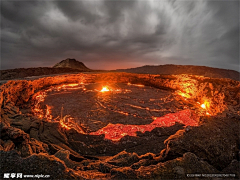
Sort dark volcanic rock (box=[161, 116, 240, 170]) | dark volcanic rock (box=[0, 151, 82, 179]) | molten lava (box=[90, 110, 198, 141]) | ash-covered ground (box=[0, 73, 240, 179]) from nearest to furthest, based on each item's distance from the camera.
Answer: dark volcanic rock (box=[0, 151, 82, 179])
ash-covered ground (box=[0, 73, 240, 179])
dark volcanic rock (box=[161, 116, 240, 170])
molten lava (box=[90, 110, 198, 141])

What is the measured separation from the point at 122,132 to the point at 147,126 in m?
1.62

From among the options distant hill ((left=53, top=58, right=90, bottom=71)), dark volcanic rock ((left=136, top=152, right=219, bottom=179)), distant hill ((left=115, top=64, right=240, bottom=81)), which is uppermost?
distant hill ((left=53, top=58, right=90, bottom=71))

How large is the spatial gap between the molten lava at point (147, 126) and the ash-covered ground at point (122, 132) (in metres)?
0.06

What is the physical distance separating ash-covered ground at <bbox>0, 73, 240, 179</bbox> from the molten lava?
0.19 feet

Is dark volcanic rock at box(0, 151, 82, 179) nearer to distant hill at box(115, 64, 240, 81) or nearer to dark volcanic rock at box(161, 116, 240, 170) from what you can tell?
dark volcanic rock at box(161, 116, 240, 170)

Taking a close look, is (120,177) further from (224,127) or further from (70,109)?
(70,109)

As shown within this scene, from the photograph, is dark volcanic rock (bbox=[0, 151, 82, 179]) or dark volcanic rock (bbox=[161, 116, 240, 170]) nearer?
dark volcanic rock (bbox=[0, 151, 82, 179])

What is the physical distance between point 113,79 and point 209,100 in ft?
40.1

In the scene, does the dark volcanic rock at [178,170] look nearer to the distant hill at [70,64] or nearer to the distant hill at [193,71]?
the distant hill at [193,71]

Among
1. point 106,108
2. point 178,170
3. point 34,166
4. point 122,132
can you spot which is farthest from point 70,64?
point 178,170

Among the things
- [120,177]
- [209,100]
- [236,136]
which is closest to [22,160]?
[120,177]

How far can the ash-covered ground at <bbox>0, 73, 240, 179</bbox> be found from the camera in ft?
7.40

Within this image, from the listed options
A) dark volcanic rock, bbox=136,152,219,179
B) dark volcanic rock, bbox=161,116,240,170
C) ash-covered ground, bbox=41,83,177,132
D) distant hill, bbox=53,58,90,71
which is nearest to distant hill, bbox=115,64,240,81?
ash-covered ground, bbox=41,83,177,132

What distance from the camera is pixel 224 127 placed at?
3.71 metres
